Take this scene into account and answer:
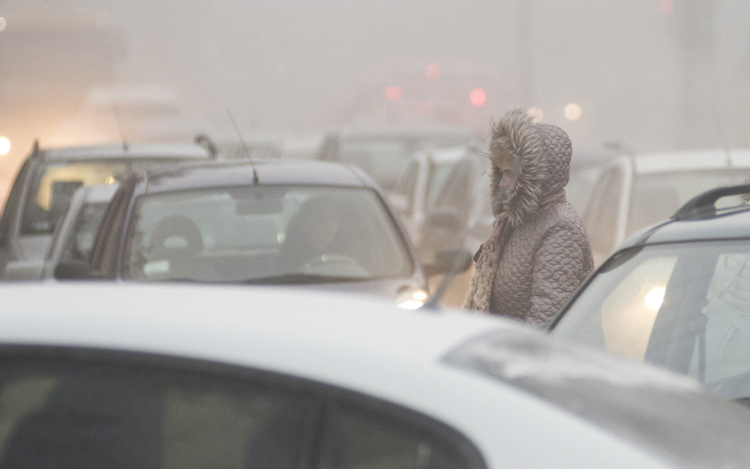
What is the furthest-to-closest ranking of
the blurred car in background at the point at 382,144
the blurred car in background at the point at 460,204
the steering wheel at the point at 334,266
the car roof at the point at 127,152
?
the blurred car in background at the point at 382,144 < the blurred car in background at the point at 460,204 < the car roof at the point at 127,152 < the steering wheel at the point at 334,266

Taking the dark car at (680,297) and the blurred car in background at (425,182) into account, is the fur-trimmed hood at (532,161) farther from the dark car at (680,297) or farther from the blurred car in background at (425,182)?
the blurred car in background at (425,182)

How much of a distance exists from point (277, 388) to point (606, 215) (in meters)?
5.57

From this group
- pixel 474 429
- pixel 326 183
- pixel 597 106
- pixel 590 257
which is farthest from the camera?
pixel 597 106

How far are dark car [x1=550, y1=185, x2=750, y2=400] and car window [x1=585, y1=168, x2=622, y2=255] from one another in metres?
3.13

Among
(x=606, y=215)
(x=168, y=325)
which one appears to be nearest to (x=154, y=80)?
(x=606, y=215)

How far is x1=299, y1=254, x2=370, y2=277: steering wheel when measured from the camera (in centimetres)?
501

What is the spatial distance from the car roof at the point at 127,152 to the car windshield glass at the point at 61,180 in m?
0.05

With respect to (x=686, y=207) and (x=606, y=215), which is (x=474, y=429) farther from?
(x=606, y=215)

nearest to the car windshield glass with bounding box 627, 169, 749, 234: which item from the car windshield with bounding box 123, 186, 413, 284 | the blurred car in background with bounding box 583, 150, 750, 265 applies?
the blurred car in background with bounding box 583, 150, 750, 265

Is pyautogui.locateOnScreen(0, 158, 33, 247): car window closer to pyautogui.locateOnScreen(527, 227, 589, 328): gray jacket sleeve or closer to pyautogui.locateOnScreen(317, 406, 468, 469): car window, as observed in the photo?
pyautogui.locateOnScreen(527, 227, 589, 328): gray jacket sleeve

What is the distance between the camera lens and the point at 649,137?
36125 millimetres

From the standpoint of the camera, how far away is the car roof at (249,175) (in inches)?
212

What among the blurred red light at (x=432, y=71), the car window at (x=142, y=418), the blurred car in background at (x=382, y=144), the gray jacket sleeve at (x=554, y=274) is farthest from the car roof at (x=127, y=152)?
the blurred red light at (x=432, y=71)

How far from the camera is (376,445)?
153 centimetres
